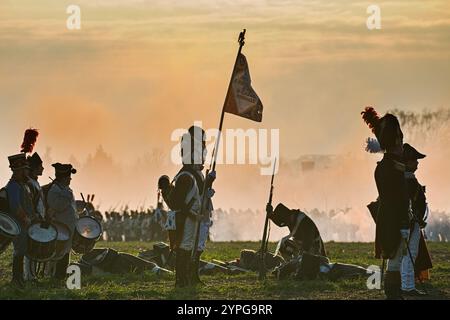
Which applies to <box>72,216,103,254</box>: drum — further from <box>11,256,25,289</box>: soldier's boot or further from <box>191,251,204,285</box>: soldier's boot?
<box>191,251,204,285</box>: soldier's boot

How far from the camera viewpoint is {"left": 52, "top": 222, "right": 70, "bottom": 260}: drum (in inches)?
1004

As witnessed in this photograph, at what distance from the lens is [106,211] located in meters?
63.7

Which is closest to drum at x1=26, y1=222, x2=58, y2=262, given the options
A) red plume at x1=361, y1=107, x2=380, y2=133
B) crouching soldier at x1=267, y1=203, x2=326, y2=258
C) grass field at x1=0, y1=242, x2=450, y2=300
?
grass field at x1=0, y1=242, x2=450, y2=300

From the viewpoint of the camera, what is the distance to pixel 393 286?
2205cm

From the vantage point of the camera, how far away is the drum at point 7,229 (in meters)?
24.5

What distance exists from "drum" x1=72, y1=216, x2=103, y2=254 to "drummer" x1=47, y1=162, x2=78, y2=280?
0.21m

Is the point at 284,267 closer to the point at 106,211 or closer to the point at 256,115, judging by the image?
the point at 256,115

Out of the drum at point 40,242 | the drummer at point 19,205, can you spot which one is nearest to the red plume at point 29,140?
the drummer at point 19,205
